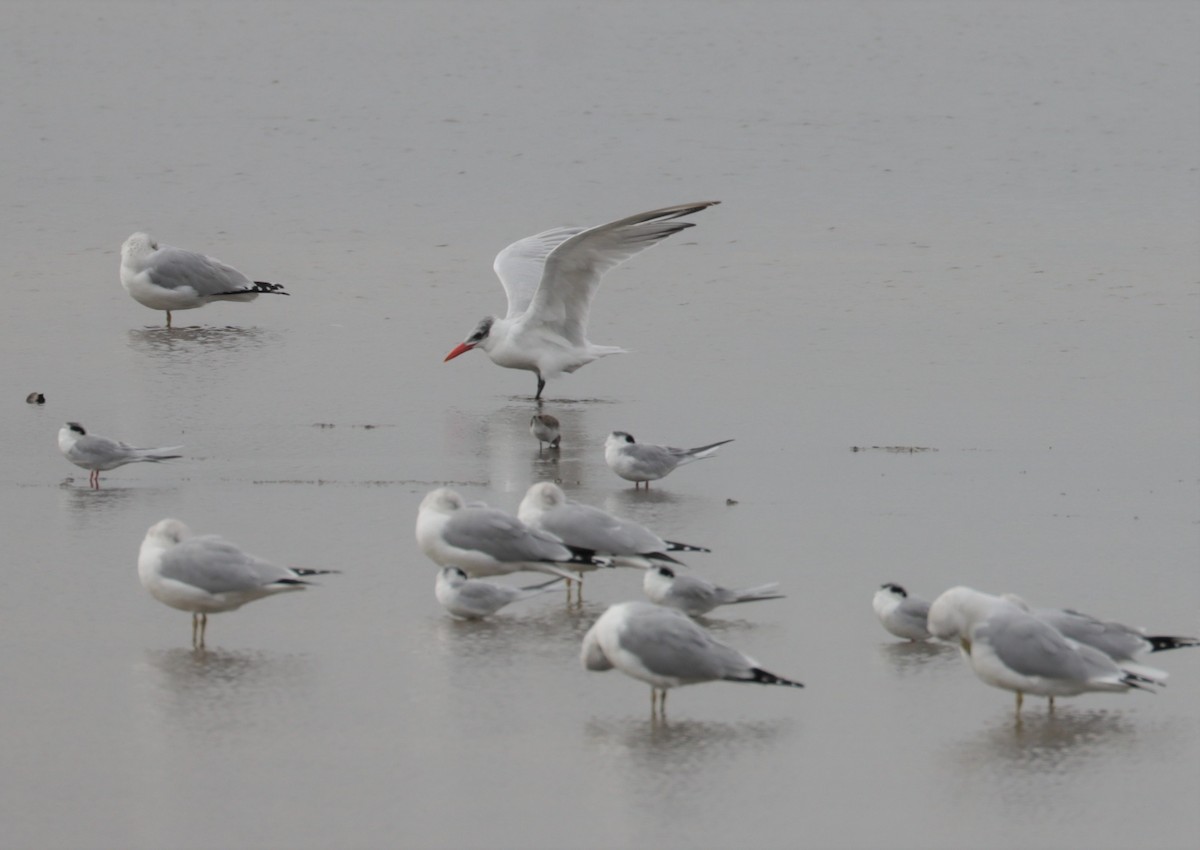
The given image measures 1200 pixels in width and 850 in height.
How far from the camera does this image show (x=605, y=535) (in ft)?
22.6

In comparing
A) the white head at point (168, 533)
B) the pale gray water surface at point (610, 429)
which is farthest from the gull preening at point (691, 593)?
the white head at point (168, 533)

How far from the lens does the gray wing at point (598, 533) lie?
6875mm

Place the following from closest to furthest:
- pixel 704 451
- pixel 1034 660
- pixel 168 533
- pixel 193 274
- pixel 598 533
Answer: pixel 1034 660
pixel 168 533
pixel 598 533
pixel 704 451
pixel 193 274

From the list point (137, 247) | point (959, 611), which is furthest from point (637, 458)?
point (137, 247)

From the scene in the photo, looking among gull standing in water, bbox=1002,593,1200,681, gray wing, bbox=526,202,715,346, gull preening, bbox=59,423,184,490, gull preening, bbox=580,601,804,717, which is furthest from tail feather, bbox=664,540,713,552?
gray wing, bbox=526,202,715,346

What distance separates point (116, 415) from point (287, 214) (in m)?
6.94

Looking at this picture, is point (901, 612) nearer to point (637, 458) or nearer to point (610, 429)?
point (637, 458)

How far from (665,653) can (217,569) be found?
1625 millimetres

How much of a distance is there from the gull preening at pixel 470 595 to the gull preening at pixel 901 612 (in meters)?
1.23

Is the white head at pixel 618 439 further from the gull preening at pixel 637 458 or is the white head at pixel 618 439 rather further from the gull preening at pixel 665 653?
the gull preening at pixel 665 653

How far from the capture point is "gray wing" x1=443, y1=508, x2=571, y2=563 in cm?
671

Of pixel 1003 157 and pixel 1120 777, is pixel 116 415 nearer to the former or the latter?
pixel 1120 777

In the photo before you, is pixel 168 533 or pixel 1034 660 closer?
pixel 1034 660

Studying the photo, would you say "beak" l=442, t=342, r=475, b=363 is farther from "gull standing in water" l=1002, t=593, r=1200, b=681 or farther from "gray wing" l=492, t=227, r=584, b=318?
"gull standing in water" l=1002, t=593, r=1200, b=681
